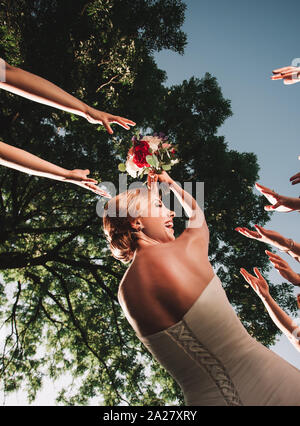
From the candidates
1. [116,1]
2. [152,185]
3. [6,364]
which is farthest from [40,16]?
[6,364]

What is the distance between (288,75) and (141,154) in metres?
1.85

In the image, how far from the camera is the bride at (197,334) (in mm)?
1816

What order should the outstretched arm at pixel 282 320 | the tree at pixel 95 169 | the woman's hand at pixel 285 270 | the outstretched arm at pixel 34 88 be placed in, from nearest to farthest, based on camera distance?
1. the outstretched arm at pixel 34 88
2. the outstretched arm at pixel 282 320
3. the woman's hand at pixel 285 270
4. the tree at pixel 95 169

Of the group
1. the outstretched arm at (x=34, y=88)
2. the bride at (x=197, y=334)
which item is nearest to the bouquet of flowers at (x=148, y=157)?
the outstretched arm at (x=34, y=88)

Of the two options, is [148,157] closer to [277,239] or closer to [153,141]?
[153,141]

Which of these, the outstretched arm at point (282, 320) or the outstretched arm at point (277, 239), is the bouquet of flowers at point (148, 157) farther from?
the outstretched arm at point (282, 320)

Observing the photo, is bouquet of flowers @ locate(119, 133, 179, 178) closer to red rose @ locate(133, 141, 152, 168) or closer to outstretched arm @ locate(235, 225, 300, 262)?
red rose @ locate(133, 141, 152, 168)

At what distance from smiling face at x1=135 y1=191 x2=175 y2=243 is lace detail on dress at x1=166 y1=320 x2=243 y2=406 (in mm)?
842

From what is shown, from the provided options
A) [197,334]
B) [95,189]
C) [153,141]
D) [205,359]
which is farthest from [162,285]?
[153,141]

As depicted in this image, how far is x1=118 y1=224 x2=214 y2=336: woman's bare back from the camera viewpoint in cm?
198

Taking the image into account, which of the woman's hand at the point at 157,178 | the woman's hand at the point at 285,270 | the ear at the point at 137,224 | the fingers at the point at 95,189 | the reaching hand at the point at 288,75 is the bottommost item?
the woman's hand at the point at 285,270

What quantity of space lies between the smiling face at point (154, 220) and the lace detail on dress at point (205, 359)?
84cm

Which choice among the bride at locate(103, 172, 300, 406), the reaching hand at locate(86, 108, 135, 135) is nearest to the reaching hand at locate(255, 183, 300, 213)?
the bride at locate(103, 172, 300, 406)

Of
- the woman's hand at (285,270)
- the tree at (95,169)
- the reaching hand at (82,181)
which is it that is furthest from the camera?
the tree at (95,169)
